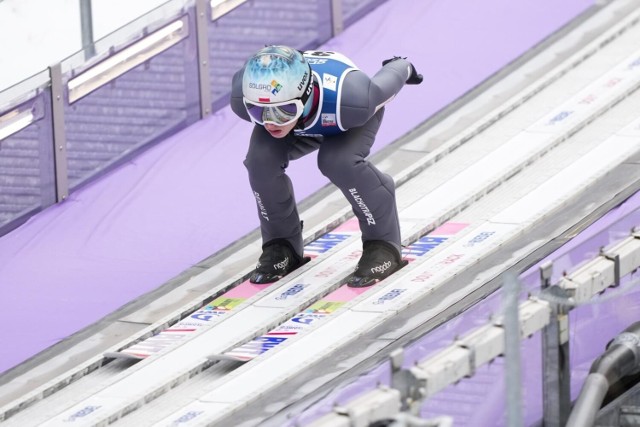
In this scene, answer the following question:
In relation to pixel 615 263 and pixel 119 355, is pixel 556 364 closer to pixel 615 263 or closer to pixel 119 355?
pixel 615 263

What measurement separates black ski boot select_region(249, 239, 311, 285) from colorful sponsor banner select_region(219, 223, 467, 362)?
32 cm

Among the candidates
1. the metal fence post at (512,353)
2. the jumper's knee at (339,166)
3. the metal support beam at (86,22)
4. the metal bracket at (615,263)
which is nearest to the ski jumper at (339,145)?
the jumper's knee at (339,166)

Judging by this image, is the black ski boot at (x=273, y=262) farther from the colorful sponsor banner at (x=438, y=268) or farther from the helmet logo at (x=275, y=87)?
the helmet logo at (x=275, y=87)

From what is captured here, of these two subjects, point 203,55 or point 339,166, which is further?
point 203,55

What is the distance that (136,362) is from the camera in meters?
7.49

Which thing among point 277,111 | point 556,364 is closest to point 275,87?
point 277,111

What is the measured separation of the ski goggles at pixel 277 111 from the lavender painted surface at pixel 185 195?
134cm

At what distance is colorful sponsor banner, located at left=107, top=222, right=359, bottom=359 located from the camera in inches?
297

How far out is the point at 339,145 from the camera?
7.69 m

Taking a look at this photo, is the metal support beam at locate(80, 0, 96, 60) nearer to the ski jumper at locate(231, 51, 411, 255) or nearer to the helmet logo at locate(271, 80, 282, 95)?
the ski jumper at locate(231, 51, 411, 255)

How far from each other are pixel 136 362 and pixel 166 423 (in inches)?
28.4

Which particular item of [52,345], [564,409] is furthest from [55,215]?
[564,409]

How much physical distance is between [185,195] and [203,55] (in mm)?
1101

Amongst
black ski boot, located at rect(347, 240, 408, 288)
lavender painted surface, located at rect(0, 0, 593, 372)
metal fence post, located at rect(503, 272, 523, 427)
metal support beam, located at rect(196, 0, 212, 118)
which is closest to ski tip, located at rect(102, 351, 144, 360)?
lavender painted surface, located at rect(0, 0, 593, 372)
